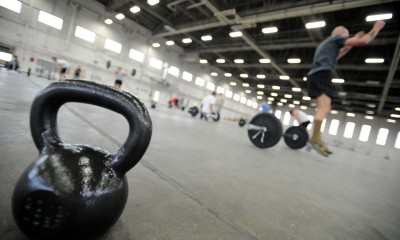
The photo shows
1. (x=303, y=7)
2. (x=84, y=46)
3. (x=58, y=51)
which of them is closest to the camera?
(x=303, y=7)

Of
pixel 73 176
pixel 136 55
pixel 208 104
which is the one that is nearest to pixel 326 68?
pixel 73 176

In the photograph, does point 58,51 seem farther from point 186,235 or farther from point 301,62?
point 186,235

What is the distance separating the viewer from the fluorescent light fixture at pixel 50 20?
15.6m

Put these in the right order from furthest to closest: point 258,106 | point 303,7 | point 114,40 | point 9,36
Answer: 1. point 258,106
2. point 114,40
3. point 9,36
4. point 303,7

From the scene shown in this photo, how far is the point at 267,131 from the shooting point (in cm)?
365

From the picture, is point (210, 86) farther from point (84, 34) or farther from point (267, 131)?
point (267, 131)

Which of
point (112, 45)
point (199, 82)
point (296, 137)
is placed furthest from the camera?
point (199, 82)

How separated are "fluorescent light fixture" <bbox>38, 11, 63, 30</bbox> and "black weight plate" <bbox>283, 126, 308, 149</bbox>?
18443mm

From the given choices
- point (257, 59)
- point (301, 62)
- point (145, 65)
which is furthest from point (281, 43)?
point (145, 65)

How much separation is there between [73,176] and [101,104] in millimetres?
198

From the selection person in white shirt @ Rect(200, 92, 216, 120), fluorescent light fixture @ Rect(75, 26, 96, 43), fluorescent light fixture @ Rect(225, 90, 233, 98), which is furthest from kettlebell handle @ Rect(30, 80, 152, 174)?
fluorescent light fixture @ Rect(225, 90, 233, 98)

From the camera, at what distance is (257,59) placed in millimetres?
19781

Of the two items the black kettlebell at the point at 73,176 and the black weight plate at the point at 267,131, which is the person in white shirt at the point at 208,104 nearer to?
the black weight plate at the point at 267,131

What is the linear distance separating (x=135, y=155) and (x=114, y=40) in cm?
2127
